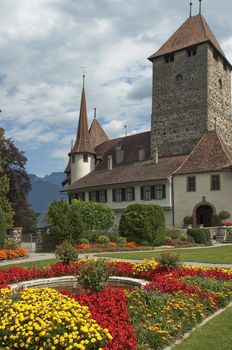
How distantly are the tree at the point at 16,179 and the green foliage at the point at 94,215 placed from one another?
13.7 m

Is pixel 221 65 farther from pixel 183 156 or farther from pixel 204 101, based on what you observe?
pixel 183 156

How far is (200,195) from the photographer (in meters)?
37.7

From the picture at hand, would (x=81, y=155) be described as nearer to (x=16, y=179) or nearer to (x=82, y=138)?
(x=82, y=138)

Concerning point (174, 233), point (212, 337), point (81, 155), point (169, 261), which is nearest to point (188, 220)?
point (174, 233)

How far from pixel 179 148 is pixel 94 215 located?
16.1m

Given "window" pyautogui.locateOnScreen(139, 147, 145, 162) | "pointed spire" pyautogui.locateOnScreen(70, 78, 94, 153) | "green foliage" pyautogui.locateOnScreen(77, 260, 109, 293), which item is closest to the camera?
"green foliage" pyautogui.locateOnScreen(77, 260, 109, 293)

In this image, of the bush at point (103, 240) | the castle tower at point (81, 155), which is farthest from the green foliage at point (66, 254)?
the castle tower at point (81, 155)

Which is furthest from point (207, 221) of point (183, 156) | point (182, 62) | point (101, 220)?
point (182, 62)

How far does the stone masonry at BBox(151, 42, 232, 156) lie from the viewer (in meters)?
43.0

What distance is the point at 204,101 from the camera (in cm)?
4278

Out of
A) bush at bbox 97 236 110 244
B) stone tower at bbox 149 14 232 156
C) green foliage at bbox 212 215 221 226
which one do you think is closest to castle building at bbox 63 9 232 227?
stone tower at bbox 149 14 232 156

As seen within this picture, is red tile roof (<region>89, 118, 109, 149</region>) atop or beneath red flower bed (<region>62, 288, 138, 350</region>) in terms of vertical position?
atop

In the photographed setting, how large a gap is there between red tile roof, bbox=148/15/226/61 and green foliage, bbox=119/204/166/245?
23659 millimetres

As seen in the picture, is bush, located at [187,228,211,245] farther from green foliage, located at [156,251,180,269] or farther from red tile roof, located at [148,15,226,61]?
red tile roof, located at [148,15,226,61]
